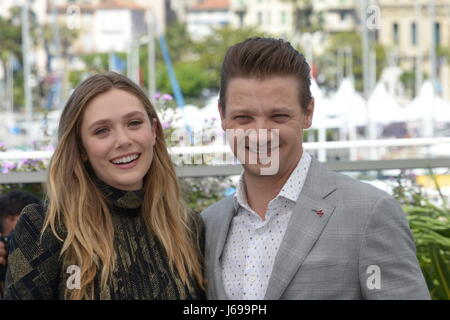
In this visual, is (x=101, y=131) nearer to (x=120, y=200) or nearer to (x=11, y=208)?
(x=120, y=200)

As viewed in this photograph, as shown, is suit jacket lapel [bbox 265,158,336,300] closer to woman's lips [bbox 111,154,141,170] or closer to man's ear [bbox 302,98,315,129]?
man's ear [bbox 302,98,315,129]

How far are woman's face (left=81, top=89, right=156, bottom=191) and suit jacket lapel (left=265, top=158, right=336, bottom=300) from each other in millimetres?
506

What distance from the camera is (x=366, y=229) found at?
2.43 m

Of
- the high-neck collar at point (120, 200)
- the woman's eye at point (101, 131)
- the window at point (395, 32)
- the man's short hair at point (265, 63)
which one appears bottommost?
the high-neck collar at point (120, 200)

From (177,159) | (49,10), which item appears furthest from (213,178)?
(49,10)

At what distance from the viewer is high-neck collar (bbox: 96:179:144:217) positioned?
2711 mm

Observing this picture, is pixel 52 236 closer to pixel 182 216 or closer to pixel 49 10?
pixel 182 216

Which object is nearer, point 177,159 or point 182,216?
point 182,216

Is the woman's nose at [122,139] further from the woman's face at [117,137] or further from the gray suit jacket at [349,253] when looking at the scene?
the gray suit jacket at [349,253]

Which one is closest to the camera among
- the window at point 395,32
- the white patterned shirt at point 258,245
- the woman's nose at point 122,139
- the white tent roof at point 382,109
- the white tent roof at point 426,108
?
the white patterned shirt at point 258,245

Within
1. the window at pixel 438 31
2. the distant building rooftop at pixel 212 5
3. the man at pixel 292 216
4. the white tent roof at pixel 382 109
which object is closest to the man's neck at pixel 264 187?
the man at pixel 292 216

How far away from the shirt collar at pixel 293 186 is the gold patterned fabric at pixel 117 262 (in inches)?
11.5

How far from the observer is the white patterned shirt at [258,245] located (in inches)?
98.9
